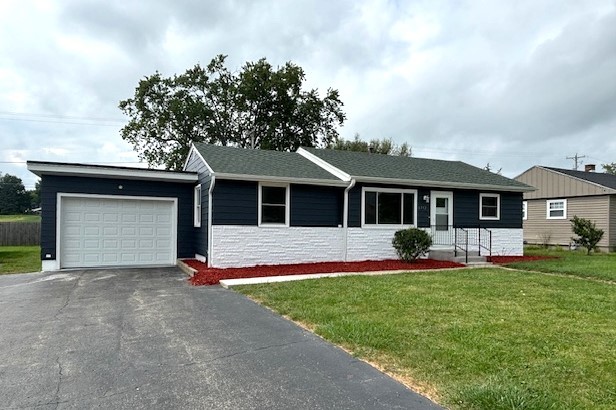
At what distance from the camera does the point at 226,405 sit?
3.18 meters

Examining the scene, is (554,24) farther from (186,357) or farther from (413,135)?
(413,135)

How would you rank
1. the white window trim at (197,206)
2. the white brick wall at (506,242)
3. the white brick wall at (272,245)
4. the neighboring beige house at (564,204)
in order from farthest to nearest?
the neighboring beige house at (564,204) → the white brick wall at (506,242) → the white window trim at (197,206) → the white brick wall at (272,245)

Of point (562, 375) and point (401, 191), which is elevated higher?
point (401, 191)

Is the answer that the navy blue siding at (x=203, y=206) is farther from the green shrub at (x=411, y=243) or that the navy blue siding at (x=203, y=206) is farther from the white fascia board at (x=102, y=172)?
the green shrub at (x=411, y=243)

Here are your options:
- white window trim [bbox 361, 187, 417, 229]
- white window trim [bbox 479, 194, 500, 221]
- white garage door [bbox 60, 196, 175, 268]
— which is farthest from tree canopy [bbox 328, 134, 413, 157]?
white garage door [bbox 60, 196, 175, 268]

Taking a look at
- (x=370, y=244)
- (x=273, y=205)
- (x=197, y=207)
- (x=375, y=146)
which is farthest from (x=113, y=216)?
(x=375, y=146)

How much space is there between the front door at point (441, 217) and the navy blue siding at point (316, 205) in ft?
11.9

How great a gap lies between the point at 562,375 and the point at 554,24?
1380cm

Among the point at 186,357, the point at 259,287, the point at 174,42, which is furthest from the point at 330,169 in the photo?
the point at 186,357

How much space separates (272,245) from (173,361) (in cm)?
763

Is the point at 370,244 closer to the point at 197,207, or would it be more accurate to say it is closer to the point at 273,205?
the point at 273,205

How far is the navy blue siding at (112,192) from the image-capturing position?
11344 mm

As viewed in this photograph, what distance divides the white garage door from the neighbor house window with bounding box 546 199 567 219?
20174 millimetres

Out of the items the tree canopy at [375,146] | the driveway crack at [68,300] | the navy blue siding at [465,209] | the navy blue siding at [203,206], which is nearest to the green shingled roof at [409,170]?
the navy blue siding at [465,209]
